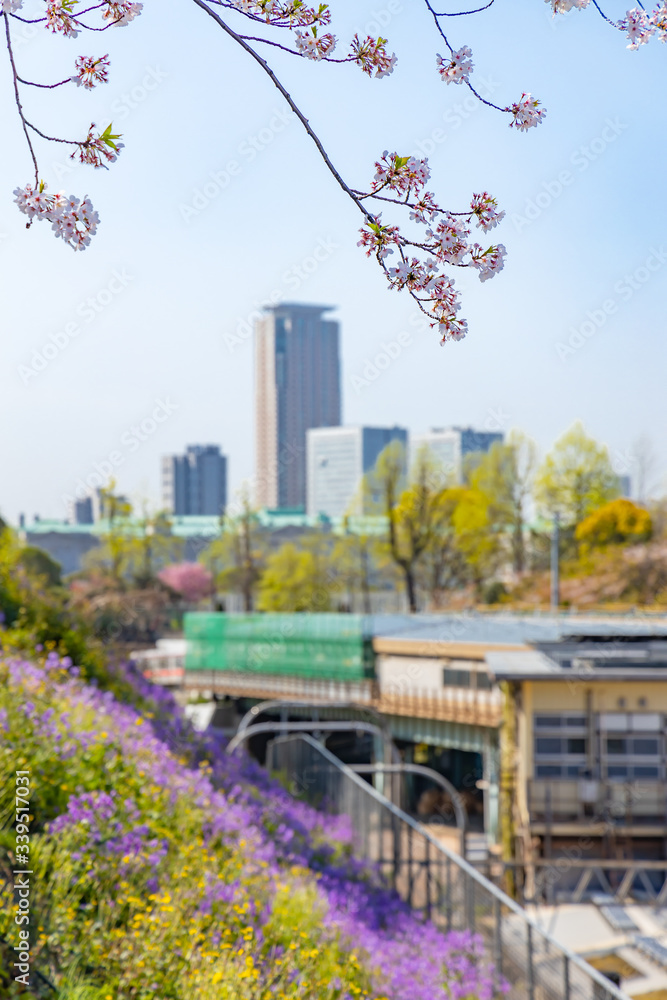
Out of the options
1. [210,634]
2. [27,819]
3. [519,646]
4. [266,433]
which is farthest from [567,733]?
[266,433]

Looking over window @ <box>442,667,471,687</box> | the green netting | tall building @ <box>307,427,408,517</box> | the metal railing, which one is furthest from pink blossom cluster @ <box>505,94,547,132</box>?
tall building @ <box>307,427,408,517</box>

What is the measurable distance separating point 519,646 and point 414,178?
20.3 meters

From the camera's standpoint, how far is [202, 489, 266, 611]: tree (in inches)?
1630

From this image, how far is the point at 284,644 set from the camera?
3109 centimetres

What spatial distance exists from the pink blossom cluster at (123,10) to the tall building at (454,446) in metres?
35.7

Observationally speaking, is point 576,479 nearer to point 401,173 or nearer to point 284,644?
point 284,644

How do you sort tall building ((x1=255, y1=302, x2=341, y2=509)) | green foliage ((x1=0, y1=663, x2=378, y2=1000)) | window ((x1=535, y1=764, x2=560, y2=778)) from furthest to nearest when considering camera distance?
1. tall building ((x1=255, y1=302, x2=341, y2=509))
2. window ((x1=535, y1=764, x2=560, y2=778))
3. green foliage ((x1=0, y1=663, x2=378, y2=1000))

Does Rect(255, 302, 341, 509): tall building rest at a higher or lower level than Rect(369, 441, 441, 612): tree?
higher

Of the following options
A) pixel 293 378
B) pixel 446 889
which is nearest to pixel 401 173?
pixel 446 889

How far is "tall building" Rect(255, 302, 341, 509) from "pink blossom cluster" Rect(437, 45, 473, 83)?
138064mm

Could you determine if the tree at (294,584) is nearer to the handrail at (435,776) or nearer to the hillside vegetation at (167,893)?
the handrail at (435,776)

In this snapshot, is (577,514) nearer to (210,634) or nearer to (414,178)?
(210,634)

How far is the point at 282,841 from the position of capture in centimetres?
607

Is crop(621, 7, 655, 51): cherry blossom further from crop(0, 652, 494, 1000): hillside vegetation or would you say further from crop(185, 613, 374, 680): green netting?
crop(185, 613, 374, 680): green netting
